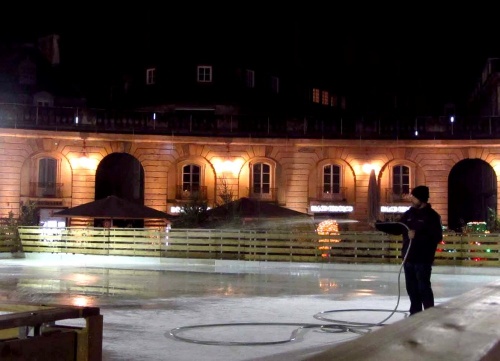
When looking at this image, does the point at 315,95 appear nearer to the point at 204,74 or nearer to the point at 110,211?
the point at 204,74

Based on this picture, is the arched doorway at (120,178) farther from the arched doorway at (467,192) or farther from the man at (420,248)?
the man at (420,248)

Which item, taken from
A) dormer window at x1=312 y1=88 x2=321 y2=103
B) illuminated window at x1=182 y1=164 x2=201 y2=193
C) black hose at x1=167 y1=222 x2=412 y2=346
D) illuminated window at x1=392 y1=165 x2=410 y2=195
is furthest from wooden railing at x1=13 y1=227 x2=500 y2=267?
dormer window at x1=312 y1=88 x2=321 y2=103

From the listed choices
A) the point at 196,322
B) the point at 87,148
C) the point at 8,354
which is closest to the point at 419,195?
the point at 196,322

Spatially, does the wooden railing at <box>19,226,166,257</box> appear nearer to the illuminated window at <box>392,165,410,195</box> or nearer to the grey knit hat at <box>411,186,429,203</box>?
the illuminated window at <box>392,165,410,195</box>

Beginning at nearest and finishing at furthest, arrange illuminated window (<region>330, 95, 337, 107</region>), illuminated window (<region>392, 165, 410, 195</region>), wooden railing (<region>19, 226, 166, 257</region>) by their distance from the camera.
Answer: wooden railing (<region>19, 226, 166, 257</region>), illuminated window (<region>392, 165, 410, 195</region>), illuminated window (<region>330, 95, 337, 107</region>)

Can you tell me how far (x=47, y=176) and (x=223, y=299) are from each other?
29.6 meters

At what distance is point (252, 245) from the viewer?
88.6ft

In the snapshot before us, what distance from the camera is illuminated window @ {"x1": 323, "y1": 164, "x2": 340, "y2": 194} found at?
1731 inches

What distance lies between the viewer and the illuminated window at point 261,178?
43.9 m

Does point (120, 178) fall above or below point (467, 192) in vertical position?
above

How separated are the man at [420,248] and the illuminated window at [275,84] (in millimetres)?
44271

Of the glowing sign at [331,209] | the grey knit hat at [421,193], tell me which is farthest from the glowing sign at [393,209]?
the grey knit hat at [421,193]

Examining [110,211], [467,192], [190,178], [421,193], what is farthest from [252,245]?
[467,192]

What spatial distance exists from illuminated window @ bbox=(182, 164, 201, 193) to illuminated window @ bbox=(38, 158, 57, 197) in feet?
24.0
